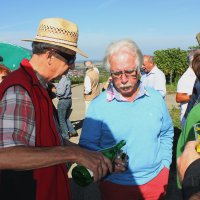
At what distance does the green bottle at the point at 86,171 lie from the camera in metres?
2.37

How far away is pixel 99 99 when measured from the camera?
283 cm

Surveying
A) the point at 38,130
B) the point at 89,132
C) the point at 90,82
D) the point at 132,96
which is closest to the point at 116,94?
the point at 132,96

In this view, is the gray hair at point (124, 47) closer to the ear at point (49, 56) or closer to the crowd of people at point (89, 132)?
the crowd of people at point (89, 132)

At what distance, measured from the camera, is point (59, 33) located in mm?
2373

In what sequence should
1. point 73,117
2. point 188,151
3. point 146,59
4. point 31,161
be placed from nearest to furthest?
point 188,151
point 31,161
point 146,59
point 73,117

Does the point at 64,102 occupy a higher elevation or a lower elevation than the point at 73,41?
lower

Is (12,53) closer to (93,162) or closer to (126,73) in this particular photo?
(126,73)

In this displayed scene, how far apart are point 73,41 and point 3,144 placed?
3.25ft

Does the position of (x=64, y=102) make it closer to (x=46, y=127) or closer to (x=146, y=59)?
(x=146, y=59)

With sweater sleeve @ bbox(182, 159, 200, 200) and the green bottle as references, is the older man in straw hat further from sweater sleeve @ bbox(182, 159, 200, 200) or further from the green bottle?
sweater sleeve @ bbox(182, 159, 200, 200)

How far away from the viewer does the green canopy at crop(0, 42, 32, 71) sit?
4.39 m

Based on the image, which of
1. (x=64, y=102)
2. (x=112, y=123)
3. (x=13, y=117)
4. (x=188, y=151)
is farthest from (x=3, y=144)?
(x=64, y=102)

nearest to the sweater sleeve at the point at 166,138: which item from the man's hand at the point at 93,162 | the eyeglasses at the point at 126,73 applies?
the eyeglasses at the point at 126,73

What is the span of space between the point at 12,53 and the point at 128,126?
2.38 m
